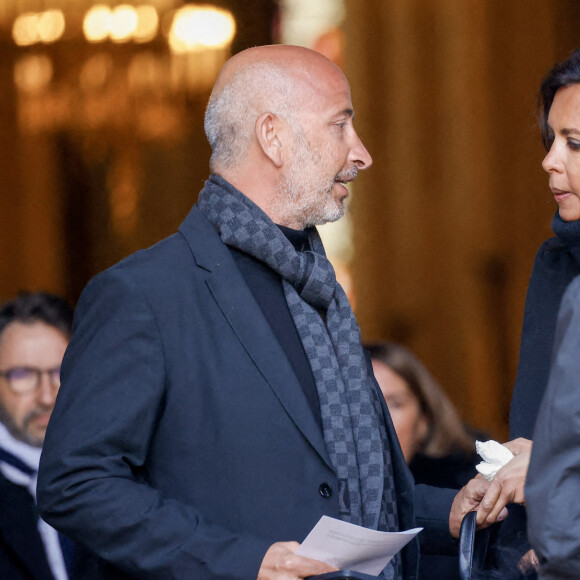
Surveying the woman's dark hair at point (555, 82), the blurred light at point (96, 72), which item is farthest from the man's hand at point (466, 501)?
the blurred light at point (96, 72)

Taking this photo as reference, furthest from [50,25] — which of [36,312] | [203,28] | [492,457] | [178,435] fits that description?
[492,457]

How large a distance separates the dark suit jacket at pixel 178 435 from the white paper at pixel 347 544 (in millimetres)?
135

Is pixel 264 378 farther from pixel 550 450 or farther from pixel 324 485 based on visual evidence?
pixel 550 450

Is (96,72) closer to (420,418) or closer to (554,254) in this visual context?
(420,418)

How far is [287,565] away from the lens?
212 cm

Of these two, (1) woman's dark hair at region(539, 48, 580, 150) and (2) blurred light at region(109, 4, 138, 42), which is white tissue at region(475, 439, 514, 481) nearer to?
(1) woman's dark hair at region(539, 48, 580, 150)

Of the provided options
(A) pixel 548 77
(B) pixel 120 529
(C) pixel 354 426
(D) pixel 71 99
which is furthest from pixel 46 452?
(D) pixel 71 99

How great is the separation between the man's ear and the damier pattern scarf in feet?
0.44

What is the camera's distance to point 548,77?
283 cm

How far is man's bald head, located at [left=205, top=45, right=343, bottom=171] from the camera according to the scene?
2.69 metres

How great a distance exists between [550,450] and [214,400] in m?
0.86

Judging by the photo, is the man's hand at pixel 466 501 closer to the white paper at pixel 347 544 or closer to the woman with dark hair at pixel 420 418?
the white paper at pixel 347 544

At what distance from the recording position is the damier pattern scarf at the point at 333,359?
2.39 m

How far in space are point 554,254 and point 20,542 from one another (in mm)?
1847
